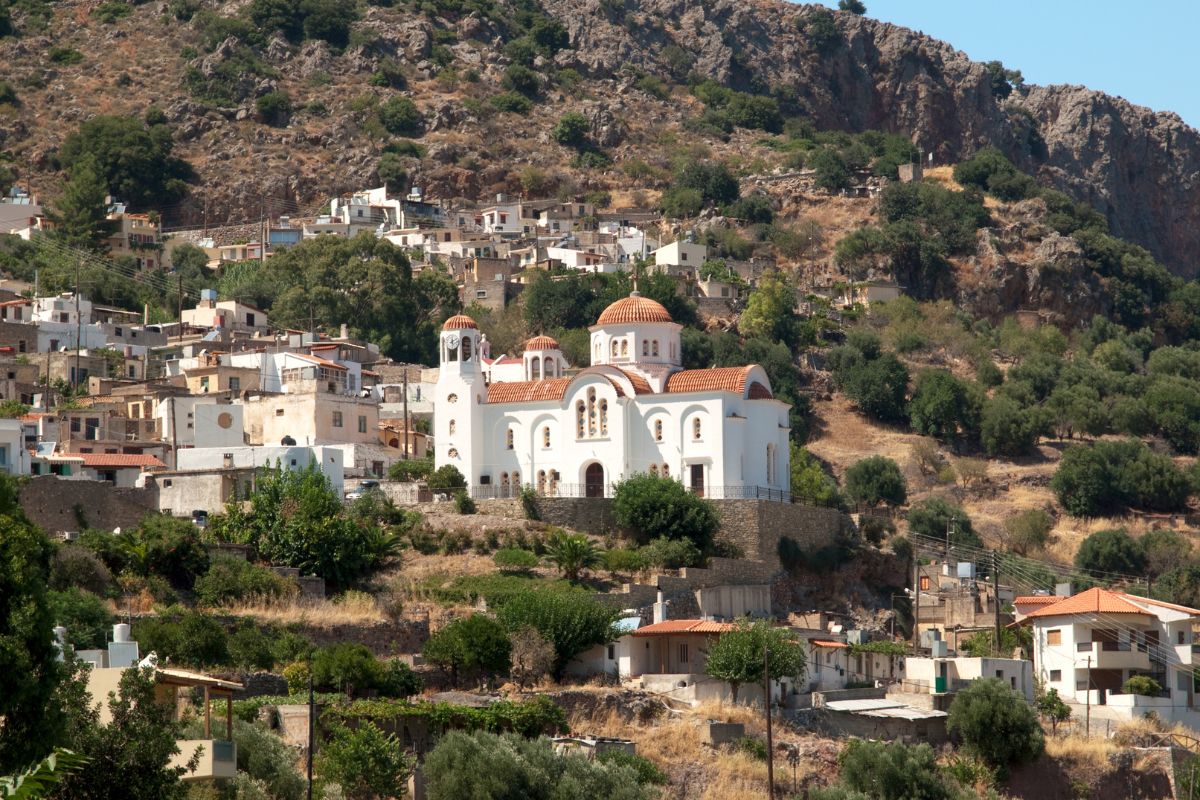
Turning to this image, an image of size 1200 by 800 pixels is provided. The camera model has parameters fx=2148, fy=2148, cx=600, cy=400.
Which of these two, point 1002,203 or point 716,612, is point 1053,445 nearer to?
point 1002,203

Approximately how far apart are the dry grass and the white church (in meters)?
13.5

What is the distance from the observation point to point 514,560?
196 feet

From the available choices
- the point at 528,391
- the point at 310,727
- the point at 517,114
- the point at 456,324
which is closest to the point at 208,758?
the point at 310,727

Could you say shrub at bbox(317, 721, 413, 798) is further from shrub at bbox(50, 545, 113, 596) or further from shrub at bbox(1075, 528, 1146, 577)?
shrub at bbox(1075, 528, 1146, 577)

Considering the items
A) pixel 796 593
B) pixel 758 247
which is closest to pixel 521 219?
pixel 758 247

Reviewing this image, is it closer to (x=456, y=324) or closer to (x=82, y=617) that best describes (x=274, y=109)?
(x=456, y=324)

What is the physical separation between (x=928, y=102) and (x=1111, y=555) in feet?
224

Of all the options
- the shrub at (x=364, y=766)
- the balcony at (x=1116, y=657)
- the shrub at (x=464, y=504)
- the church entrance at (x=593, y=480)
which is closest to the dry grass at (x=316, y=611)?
the shrub at (x=464, y=504)

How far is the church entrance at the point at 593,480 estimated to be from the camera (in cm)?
6681

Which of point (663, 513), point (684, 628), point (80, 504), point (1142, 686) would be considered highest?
point (80, 504)

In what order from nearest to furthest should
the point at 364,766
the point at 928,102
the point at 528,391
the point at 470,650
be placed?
the point at 364,766 → the point at 470,650 → the point at 528,391 → the point at 928,102

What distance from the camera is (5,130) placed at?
12094 centimetres

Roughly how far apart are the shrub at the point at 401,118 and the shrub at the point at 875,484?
47.3m

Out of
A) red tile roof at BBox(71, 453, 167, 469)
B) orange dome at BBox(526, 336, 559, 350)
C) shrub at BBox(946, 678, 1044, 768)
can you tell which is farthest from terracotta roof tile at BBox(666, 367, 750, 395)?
shrub at BBox(946, 678, 1044, 768)
